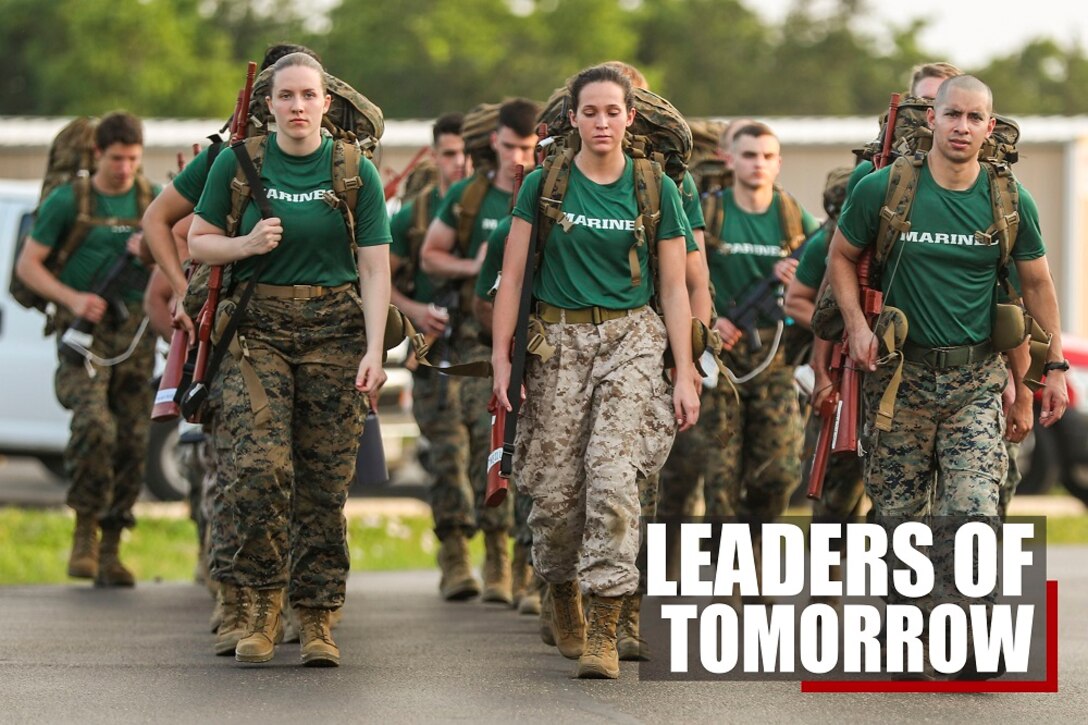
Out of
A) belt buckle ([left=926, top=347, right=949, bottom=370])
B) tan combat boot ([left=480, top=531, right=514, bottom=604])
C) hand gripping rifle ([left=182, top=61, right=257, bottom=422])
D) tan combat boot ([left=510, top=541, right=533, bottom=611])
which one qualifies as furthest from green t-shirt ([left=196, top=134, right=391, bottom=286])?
tan combat boot ([left=480, top=531, right=514, bottom=604])

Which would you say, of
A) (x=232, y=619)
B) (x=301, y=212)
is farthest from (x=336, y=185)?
(x=232, y=619)

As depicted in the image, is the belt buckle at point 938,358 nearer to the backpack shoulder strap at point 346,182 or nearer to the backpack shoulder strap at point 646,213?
the backpack shoulder strap at point 646,213

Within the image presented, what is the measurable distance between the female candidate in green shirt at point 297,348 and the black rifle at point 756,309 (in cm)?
261

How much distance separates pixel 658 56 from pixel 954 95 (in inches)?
2515

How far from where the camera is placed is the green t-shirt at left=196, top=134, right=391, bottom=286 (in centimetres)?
816

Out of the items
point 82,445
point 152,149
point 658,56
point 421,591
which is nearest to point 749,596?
point 421,591

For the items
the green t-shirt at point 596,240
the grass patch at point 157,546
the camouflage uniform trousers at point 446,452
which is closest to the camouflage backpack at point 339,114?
the green t-shirt at point 596,240

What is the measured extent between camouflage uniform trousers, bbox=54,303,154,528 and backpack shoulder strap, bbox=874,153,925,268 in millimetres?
4695

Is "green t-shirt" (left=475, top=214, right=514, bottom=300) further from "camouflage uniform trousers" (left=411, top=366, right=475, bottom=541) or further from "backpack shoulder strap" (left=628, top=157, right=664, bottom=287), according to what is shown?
"camouflage uniform trousers" (left=411, top=366, right=475, bottom=541)

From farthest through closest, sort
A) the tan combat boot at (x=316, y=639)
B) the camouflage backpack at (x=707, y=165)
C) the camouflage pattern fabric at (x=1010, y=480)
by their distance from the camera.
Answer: the camouflage backpack at (x=707, y=165) < the camouflage pattern fabric at (x=1010, y=480) < the tan combat boot at (x=316, y=639)

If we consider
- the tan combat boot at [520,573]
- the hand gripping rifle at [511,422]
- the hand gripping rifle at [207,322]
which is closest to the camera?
the hand gripping rifle at [511,422]

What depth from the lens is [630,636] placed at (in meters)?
8.52

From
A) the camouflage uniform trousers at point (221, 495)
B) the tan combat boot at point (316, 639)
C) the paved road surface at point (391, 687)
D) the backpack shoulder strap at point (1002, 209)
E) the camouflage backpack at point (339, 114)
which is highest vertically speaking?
the camouflage backpack at point (339, 114)

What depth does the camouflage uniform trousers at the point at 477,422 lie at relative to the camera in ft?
35.6
